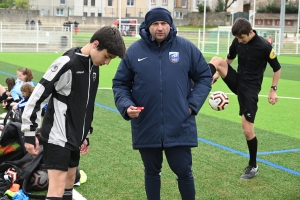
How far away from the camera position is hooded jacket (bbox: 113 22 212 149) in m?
4.43

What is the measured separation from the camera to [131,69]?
4582 millimetres

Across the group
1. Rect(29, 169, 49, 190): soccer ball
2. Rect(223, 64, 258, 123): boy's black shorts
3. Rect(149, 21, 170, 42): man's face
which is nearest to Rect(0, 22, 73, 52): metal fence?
Rect(223, 64, 258, 123): boy's black shorts

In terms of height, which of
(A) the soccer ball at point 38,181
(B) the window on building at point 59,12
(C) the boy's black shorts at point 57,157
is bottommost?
(A) the soccer ball at point 38,181

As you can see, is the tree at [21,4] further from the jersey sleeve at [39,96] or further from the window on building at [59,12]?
the jersey sleeve at [39,96]

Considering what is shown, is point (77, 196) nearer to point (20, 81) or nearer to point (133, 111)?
point (133, 111)

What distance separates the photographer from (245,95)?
6426mm

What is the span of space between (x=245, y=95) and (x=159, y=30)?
7.75 ft

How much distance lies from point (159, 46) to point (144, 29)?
9.0 inches

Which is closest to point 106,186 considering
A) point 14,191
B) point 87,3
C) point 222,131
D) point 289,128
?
point 14,191

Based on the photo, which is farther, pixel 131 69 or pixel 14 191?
pixel 14 191

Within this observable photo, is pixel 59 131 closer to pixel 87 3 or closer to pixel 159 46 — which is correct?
pixel 159 46

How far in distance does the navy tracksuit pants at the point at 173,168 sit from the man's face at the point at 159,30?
3.14 ft

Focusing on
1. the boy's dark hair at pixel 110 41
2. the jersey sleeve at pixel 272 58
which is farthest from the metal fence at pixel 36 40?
the boy's dark hair at pixel 110 41

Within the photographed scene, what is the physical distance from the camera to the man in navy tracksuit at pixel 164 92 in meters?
4.43
